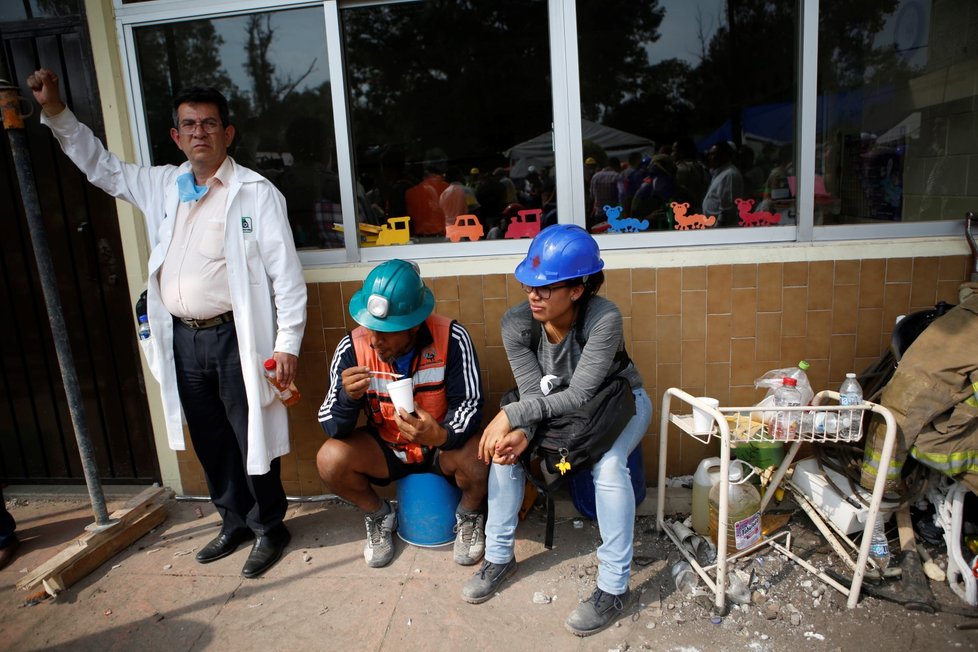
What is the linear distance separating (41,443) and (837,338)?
4603 mm

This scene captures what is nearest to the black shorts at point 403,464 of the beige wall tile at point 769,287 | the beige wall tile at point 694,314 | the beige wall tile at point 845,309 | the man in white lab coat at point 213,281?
the man in white lab coat at point 213,281

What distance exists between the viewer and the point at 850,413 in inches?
96.4

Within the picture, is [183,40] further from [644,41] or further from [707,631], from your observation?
[707,631]

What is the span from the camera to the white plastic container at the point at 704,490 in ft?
9.59

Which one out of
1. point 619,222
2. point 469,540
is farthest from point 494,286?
point 469,540

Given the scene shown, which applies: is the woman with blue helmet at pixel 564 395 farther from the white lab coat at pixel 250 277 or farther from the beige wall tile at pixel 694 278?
the white lab coat at pixel 250 277

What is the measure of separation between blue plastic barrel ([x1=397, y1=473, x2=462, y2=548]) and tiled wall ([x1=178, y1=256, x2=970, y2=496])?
57 cm

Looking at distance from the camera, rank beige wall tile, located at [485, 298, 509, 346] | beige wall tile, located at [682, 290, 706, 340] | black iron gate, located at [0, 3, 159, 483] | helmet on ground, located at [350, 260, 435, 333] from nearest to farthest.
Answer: helmet on ground, located at [350, 260, 435, 333], beige wall tile, located at [682, 290, 706, 340], beige wall tile, located at [485, 298, 509, 346], black iron gate, located at [0, 3, 159, 483]

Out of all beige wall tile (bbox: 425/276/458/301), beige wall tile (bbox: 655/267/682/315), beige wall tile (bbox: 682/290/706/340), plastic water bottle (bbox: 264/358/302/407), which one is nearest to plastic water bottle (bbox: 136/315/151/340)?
plastic water bottle (bbox: 264/358/302/407)

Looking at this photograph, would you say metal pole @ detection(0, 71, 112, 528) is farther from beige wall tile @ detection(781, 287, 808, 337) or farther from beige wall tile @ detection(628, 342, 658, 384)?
beige wall tile @ detection(781, 287, 808, 337)

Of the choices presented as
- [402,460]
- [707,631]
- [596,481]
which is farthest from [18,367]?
[707,631]

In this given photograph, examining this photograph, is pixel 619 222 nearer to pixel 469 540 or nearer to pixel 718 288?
pixel 718 288

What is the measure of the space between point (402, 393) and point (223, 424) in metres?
1.16

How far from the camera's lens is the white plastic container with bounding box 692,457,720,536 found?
2.92m
